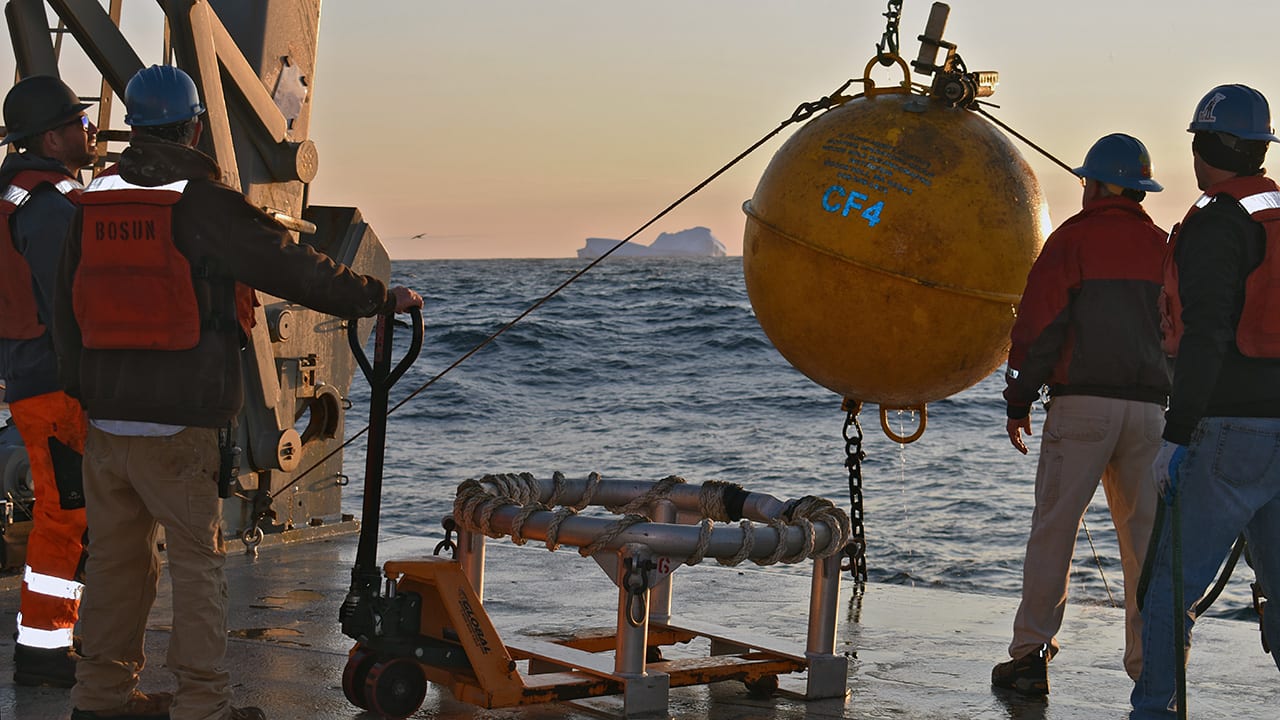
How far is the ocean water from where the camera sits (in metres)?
14.3

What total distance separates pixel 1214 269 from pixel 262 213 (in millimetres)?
2639

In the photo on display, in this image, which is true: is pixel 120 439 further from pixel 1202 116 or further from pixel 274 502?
pixel 274 502

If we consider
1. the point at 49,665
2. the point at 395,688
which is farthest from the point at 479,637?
the point at 49,665

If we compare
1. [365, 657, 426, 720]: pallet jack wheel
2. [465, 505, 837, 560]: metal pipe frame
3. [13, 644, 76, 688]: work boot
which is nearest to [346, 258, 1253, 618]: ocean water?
[465, 505, 837, 560]: metal pipe frame

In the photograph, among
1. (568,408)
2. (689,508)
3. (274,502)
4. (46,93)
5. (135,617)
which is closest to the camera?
(135,617)

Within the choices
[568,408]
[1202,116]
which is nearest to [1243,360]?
[1202,116]

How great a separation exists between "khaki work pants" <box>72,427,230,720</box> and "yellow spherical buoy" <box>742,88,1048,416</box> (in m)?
2.19

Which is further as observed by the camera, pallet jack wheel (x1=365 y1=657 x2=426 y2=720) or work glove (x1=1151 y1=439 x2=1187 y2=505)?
pallet jack wheel (x1=365 y1=657 x2=426 y2=720)

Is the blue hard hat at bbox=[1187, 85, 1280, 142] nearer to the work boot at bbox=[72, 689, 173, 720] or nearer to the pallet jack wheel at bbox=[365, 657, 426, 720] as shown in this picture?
the pallet jack wheel at bbox=[365, 657, 426, 720]

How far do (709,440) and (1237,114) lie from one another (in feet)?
55.3

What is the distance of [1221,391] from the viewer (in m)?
4.17

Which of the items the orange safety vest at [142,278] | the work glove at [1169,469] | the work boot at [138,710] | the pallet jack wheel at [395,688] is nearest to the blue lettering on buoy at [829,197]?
the work glove at [1169,469]

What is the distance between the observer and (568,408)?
25.0 m

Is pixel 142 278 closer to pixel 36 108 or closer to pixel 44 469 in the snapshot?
pixel 44 469
